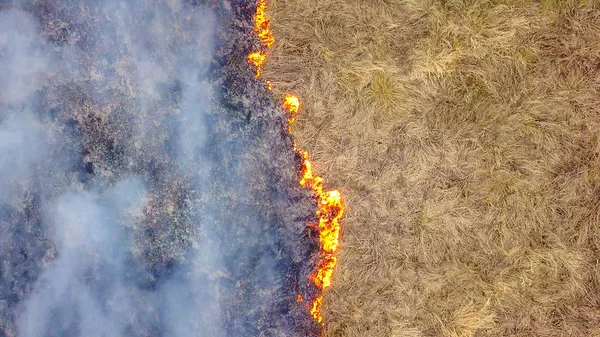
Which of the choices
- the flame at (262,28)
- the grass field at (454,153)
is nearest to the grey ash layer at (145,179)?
the flame at (262,28)

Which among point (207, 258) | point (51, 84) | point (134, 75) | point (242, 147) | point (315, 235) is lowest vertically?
point (315, 235)

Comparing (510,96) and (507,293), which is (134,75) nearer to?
(510,96)

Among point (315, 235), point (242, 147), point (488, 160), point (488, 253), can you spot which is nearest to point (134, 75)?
point (242, 147)

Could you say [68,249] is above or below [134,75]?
below

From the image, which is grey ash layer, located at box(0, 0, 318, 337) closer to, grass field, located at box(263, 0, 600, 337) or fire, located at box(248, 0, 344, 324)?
fire, located at box(248, 0, 344, 324)

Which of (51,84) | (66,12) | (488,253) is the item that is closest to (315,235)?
(488,253)
